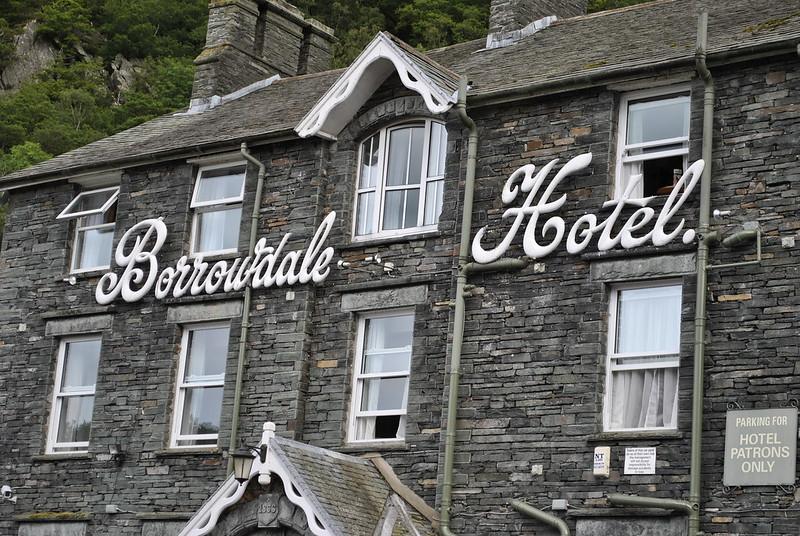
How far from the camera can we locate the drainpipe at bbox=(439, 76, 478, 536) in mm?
19188

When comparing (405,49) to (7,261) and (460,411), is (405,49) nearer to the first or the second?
(460,411)

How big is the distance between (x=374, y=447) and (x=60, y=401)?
688 centimetres

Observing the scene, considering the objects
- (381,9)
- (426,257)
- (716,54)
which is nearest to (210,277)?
(426,257)

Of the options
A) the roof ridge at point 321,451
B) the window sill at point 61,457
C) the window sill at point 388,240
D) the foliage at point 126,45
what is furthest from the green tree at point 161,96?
the roof ridge at point 321,451

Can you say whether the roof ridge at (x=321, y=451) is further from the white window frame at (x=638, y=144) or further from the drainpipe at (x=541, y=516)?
the white window frame at (x=638, y=144)

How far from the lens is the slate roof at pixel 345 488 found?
1814 centimetres

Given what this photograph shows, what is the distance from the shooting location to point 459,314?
19.9 metres

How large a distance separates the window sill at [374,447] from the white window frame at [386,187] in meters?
3.15

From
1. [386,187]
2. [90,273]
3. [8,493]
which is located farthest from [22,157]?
[386,187]

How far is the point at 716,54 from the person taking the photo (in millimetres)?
18609

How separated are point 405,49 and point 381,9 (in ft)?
154

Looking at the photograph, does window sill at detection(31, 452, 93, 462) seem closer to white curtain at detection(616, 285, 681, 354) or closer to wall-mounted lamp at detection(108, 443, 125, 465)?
wall-mounted lamp at detection(108, 443, 125, 465)

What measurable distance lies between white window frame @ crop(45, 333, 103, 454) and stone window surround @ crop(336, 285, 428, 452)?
515 cm

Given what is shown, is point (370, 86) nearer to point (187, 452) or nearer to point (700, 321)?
point (187, 452)
